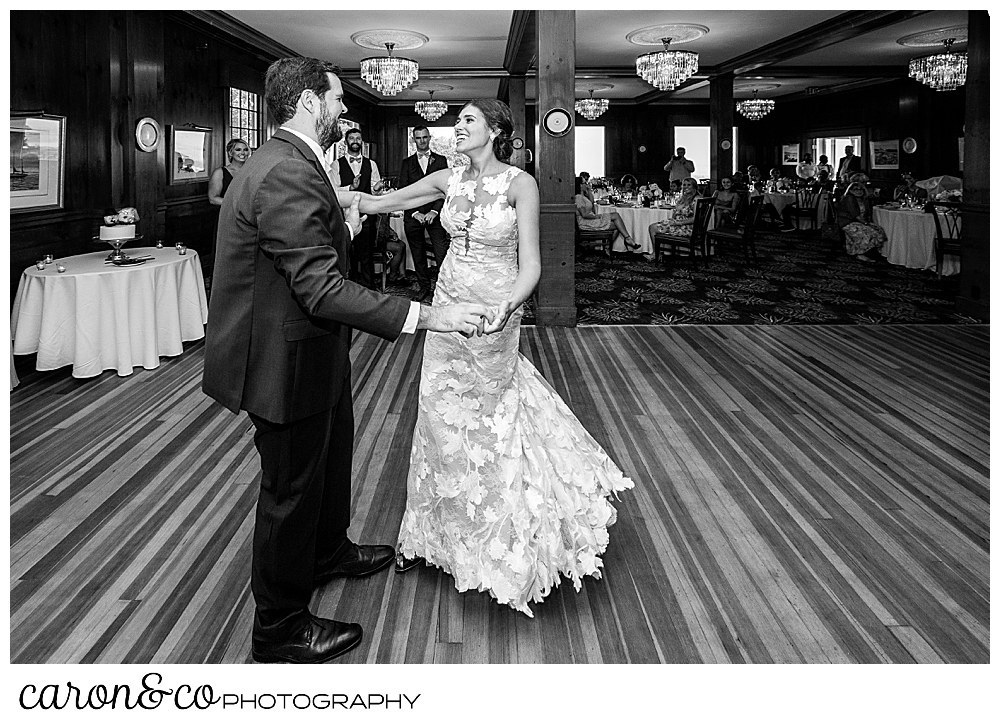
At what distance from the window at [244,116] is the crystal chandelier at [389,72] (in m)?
1.75

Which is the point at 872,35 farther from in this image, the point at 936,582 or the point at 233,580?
the point at 233,580

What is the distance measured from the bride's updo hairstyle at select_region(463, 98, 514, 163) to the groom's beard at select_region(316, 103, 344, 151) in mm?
609

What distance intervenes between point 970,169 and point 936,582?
655 centimetres

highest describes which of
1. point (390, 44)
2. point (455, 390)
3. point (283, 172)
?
Answer: point (390, 44)

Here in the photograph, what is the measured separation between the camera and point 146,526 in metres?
3.46

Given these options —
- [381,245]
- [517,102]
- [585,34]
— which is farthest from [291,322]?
[517,102]

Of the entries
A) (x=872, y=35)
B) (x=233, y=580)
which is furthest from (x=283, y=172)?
(x=872, y=35)

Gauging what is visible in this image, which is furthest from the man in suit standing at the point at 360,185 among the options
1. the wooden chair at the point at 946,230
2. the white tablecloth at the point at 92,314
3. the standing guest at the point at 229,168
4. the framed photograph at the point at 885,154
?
the framed photograph at the point at 885,154

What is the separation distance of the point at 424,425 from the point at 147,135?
6.73 meters

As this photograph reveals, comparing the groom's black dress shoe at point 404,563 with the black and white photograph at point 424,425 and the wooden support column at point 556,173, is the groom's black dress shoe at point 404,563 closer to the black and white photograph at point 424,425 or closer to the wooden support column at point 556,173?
the black and white photograph at point 424,425

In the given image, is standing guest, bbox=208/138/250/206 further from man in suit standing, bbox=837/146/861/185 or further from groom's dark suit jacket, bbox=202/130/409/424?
man in suit standing, bbox=837/146/861/185

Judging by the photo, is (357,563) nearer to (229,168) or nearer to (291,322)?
(291,322)

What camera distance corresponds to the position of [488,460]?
2.95m

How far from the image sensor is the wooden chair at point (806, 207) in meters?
17.7
